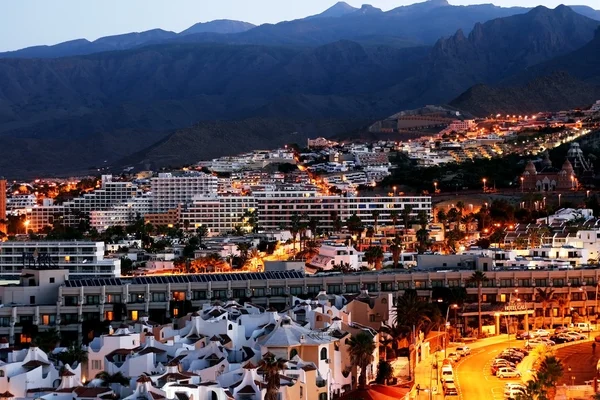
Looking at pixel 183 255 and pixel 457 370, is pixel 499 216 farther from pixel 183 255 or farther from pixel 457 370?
pixel 457 370

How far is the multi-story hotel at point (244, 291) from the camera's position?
75.6m

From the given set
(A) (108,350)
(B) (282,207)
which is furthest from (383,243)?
(A) (108,350)

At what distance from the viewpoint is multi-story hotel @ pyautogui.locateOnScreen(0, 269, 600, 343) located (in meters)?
75.6

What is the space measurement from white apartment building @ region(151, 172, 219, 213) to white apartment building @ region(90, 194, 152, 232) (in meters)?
2.00

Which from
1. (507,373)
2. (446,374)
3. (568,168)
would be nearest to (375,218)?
Answer: (568,168)

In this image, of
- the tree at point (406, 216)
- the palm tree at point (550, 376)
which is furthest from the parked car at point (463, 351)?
the tree at point (406, 216)

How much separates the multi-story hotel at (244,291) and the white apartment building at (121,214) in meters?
76.2

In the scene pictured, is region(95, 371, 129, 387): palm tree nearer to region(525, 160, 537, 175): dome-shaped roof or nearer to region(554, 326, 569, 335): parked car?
region(554, 326, 569, 335): parked car

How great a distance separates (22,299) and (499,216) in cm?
6294

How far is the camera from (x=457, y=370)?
63.3 m

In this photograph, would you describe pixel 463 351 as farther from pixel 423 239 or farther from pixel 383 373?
pixel 423 239

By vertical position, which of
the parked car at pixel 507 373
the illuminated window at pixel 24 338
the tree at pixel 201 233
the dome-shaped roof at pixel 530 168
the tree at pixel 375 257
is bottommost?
the parked car at pixel 507 373

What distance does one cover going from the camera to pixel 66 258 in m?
99.5

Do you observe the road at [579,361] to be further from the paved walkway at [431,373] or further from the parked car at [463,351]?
the paved walkway at [431,373]
